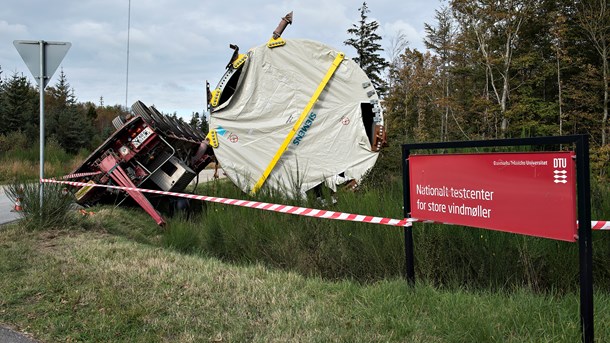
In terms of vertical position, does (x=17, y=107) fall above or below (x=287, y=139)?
above

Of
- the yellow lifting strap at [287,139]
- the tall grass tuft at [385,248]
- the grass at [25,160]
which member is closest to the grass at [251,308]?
the tall grass tuft at [385,248]

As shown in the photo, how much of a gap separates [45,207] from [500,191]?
6711 mm

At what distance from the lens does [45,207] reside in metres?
6.85

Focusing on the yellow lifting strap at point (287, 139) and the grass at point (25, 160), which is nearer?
the yellow lifting strap at point (287, 139)

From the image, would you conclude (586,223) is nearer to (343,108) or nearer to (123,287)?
(123,287)

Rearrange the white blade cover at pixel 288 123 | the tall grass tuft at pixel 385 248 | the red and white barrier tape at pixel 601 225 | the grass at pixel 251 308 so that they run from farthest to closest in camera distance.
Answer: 1. the white blade cover at pixel 288 123
2. the tall grass tuft at pixel 385 248
3. the red and white barrier tape at pixel 601 225
4. the grass at pixel 251 308

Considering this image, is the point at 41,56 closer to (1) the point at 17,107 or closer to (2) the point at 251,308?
(2) the point at 251,308

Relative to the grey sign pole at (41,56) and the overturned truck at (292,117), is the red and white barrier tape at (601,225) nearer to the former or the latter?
the overturned truck at (292,117)

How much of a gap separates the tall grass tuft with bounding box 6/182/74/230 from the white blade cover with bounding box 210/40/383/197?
2618 millimetres

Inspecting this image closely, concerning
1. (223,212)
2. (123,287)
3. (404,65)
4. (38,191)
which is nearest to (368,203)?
(223,212)

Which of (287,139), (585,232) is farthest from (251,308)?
(287,139)

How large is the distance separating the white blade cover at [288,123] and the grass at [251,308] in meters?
2.89

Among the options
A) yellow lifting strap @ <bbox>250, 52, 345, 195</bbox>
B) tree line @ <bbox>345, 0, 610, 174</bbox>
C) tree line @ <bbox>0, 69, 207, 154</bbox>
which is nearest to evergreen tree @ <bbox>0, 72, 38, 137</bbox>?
tree line @ <bbox>0, 69, 207, 154</bbox>

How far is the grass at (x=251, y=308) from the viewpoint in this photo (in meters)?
2.93
